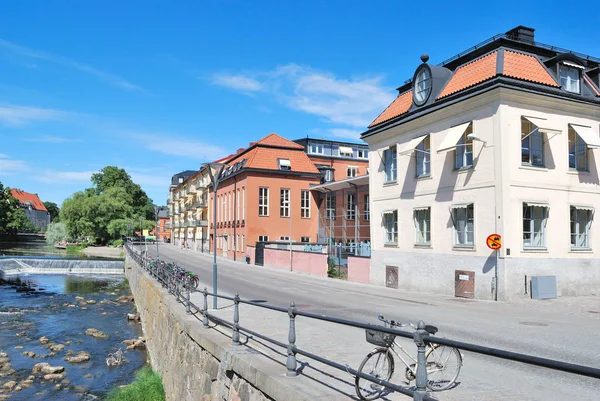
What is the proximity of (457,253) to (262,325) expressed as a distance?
1087 centimetres

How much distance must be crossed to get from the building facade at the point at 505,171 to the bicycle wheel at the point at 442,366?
485 inches

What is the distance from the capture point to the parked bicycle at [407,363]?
5559 mm

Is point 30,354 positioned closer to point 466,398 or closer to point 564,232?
point 466,398

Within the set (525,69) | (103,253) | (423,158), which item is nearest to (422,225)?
(423,158)

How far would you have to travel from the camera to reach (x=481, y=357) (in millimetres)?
8398

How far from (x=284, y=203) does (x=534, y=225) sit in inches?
1135

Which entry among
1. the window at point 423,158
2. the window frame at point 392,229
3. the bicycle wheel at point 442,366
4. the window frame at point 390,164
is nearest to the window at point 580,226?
the window at point 423,158

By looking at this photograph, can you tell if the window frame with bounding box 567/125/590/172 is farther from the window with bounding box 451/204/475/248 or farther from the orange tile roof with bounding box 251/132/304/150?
the orange tile roof with bounding box 251/132/304/150

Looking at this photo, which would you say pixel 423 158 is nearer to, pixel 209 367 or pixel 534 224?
pixel 534 224

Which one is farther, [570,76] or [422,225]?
[422,225]

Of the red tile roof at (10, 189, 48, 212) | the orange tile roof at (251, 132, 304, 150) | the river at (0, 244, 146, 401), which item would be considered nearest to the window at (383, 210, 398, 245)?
the river at (0, 244, 146, 401)

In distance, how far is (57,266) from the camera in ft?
167

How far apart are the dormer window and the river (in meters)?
18.8

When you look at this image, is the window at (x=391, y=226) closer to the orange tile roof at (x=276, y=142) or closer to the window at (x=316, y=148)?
the orange tile roof at (x=276, y=142)
